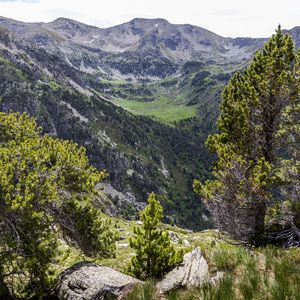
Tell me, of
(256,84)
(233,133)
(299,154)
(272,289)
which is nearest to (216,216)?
(233,133)

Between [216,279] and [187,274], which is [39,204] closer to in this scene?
Answer: [187,274]

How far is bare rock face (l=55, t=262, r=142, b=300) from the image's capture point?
1312 cm

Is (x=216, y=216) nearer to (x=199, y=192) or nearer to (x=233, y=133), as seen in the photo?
(x=199, y=192)

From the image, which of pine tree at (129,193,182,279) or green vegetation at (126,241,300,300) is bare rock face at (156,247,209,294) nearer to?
green vegetation at (126,241,300,300)

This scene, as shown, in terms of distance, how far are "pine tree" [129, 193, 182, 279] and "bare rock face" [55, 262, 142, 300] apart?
1188mm

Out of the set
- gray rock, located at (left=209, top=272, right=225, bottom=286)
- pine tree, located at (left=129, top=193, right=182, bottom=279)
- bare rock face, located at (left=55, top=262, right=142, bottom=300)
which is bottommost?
bare rock face, located at (left=55, top=262, right=142, bottom=300)

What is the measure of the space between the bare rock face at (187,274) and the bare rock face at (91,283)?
4.37 ft

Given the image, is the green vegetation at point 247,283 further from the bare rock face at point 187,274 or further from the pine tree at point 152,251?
the pine tree at point 152,251

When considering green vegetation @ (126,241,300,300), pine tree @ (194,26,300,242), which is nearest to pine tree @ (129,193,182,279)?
green vegetation @ (126,241,300,300)

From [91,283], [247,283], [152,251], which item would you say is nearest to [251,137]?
[152,251]

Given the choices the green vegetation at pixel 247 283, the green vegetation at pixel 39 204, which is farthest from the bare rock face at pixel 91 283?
the green vegetation at pixel 247 283

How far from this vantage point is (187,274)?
12.4m

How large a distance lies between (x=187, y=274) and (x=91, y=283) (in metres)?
4.25

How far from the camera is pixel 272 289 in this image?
8008 millimetres
